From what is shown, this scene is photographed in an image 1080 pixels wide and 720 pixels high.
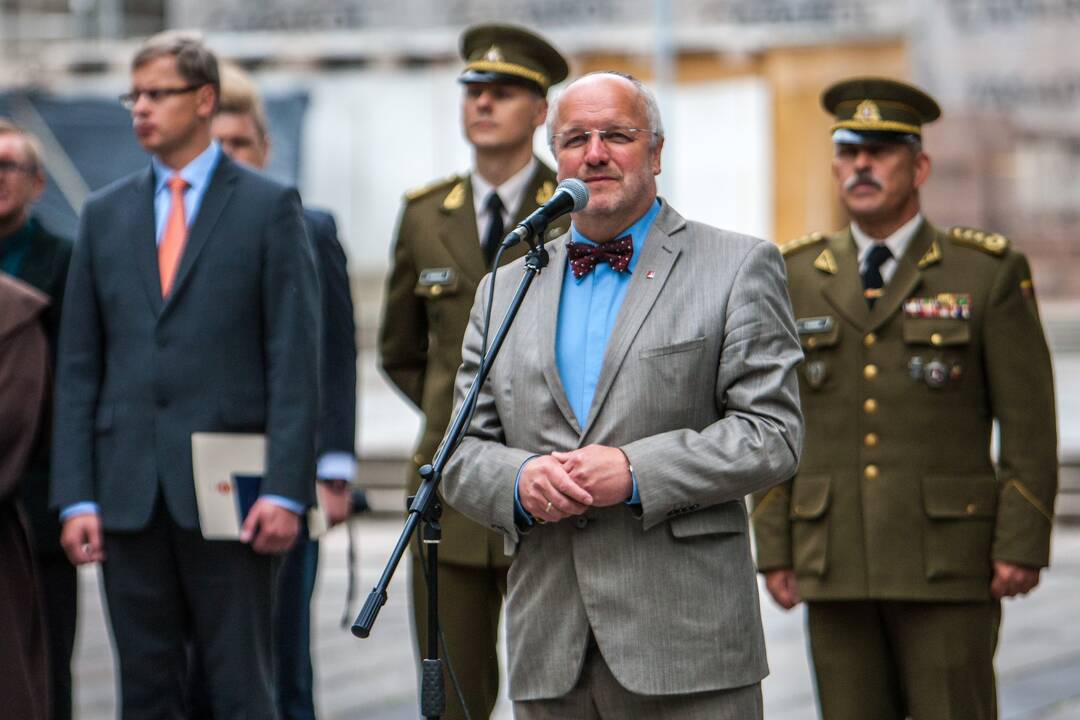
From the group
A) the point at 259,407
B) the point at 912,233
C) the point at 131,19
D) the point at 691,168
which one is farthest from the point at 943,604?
the point at 131,19

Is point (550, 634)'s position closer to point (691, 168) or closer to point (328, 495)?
point (328, 495)

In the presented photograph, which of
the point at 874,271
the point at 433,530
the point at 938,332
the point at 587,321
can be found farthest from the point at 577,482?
the point at 874,271

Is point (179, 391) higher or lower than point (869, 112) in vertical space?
lower

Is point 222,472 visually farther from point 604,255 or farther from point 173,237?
point 604,255

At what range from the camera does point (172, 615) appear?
467cm

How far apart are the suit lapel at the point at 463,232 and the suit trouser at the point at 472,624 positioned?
0.79 meters

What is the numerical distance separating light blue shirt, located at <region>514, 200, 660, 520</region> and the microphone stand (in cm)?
16

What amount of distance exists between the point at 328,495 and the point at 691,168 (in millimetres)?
12366

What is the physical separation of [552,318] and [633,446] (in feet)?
1.12

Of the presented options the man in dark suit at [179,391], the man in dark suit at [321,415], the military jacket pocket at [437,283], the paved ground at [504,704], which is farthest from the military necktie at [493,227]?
the paved ground at [504,704]

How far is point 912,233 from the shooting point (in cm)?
505

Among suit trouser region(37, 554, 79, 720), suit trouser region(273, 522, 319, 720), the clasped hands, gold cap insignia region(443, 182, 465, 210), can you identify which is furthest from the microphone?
suit trouser region(273, 522, 319, 720)

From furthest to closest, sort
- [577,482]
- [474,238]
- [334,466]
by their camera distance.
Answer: [334,466] < [474,238] < [577,482]

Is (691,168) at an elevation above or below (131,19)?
below
